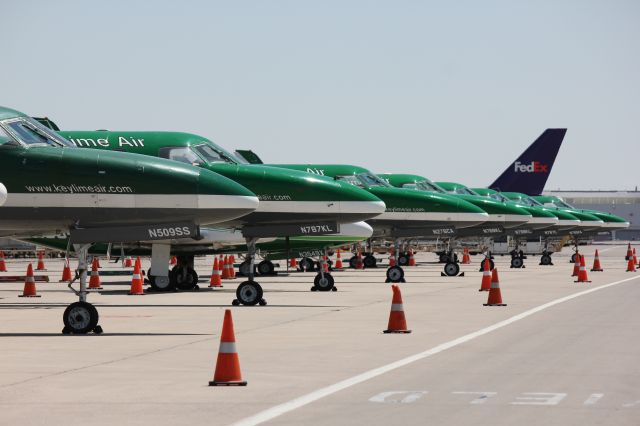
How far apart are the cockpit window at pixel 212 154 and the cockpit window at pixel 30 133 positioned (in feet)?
24.5

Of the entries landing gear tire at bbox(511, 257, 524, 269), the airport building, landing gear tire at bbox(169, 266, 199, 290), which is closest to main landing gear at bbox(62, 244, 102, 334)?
landing gear tire at bbox(169, 266, 199, 290)

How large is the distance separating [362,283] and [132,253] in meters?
6.72

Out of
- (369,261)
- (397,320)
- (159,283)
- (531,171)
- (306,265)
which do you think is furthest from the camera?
(531,171)

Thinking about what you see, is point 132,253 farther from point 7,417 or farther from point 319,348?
point 7,417

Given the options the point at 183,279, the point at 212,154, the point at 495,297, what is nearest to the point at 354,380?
the point at 495,297

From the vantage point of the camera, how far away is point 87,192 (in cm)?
1802

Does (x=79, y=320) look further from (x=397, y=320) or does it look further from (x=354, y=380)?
(x=354, y=380)

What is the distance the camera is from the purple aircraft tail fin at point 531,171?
77.9 metres

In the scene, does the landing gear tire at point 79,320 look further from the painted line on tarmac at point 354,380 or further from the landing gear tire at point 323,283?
the landing gear tire at point 323,283

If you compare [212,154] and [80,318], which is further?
[212,154]

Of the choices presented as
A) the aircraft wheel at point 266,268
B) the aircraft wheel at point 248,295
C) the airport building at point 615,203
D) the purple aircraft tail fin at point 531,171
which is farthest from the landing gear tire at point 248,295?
the airport building at point 615,203

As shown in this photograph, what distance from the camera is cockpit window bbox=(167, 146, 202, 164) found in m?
26.0

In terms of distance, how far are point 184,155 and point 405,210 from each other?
1465 centimetres

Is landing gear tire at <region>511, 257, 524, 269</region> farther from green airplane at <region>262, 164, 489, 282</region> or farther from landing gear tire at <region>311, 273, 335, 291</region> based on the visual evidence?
landing gear tire at <region>311, 273, 335, 291</region>
